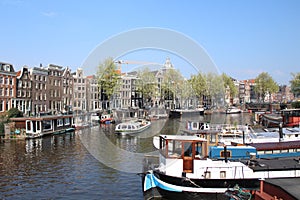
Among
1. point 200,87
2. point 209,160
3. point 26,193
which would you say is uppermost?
point 200,87

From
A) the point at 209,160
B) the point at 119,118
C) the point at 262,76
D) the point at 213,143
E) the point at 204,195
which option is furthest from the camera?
the point at 262,76

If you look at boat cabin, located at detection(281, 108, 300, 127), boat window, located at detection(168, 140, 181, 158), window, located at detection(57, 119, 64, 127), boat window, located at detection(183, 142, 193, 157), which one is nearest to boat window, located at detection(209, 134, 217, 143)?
boat window, located at detection(183, 142, 193, 157)

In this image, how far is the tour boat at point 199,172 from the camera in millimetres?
17406

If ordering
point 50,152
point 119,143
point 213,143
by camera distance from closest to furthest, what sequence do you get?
point 213,143
point 50,152
point 119,143

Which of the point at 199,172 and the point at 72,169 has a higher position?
the point at 199,172

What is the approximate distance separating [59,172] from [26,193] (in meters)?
5.04

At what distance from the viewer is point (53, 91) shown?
7581 cm

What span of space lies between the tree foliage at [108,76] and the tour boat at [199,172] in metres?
63.8

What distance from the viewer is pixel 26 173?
2492cm

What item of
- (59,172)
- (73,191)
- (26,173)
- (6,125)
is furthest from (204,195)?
(6,125)

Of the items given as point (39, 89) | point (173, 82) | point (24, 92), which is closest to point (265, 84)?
point (173, 82)

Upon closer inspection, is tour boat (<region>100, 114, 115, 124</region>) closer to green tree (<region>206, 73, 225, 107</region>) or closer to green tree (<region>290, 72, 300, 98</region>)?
green tree (<region>206, 73, 225, 107</region>)

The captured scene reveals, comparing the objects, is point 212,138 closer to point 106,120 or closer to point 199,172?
point 199,172

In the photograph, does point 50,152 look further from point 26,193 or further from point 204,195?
point 204,195
